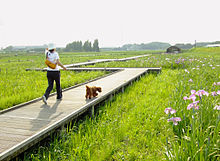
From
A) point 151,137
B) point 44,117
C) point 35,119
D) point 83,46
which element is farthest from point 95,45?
point 151,137

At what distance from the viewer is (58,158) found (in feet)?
10.3

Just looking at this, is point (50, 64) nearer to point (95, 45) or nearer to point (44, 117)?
point (44, 117)

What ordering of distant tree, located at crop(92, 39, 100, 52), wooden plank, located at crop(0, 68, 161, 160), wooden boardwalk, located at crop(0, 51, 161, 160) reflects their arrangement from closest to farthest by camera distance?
wooden boardwalk, located at crop(0, 51, 161, 160), wooden plank, located at crop(0, 68, 161, 160), distant tree, located at crop(92, 39, 100, 52)

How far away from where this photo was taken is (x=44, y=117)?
3.91m

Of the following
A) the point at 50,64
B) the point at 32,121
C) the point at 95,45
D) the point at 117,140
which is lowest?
the point at 117,140

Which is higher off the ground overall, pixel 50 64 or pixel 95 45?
pixel 95 45

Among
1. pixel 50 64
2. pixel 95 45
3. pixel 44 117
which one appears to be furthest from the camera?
pixel 95 45

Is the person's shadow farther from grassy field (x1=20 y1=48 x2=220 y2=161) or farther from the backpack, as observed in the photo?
the backpack

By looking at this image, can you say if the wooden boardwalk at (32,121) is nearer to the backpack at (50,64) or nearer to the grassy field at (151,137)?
A: the grassy field at (151,137)

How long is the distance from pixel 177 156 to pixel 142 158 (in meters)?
0.90

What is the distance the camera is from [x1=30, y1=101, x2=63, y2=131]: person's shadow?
3.47 metres

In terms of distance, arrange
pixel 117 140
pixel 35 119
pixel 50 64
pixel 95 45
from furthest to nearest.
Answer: pixel 95 45 < pixel 50 64 < pixel 35 119 < pixel 117 140

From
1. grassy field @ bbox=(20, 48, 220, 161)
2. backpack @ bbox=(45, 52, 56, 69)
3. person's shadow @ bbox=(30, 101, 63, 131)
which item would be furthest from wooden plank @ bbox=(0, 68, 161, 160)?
backpack @ bbox=(45, 52, 56, 69)

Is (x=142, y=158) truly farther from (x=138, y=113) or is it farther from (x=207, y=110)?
(x=138, y=113)
